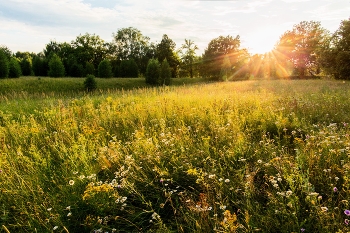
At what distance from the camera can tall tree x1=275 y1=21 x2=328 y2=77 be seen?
4384 cm

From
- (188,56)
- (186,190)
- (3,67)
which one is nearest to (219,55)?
(188,56)

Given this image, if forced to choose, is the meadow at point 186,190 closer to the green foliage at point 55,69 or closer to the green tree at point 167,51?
the green foliage at point 55,69

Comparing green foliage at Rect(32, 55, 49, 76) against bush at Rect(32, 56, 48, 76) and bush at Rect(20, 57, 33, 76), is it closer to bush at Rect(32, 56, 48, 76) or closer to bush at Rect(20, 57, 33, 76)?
bush at Rect(32, 56, 48, 76)

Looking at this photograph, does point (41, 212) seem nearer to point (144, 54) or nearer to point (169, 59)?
point (169, 59)

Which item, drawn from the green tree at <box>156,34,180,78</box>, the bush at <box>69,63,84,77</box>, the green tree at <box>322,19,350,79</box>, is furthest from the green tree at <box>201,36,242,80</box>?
the bush at <box>69,63,84,77</box>

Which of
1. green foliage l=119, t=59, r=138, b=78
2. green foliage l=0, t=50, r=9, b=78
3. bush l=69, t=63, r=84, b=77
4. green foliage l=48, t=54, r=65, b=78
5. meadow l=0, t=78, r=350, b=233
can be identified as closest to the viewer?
meadow l=0, t=78, r=350, b=233

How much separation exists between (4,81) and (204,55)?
3911cm

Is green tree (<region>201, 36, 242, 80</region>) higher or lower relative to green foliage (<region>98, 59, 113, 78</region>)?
higher

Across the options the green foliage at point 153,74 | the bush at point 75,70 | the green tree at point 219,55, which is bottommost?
the green foliage at point 153,74

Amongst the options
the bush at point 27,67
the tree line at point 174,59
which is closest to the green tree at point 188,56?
the tree line at point 174,59

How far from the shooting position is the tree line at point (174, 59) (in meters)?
→ 39.4

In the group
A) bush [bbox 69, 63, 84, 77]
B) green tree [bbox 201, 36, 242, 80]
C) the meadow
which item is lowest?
the meadow

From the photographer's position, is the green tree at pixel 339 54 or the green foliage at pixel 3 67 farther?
the green foliage at pixel 3 67

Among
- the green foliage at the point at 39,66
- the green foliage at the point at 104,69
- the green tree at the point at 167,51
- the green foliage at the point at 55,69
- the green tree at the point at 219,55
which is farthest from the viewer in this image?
the green tree at the point at 167,51
